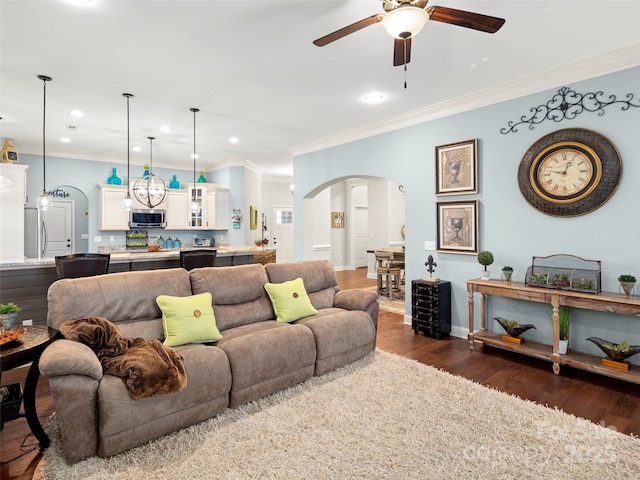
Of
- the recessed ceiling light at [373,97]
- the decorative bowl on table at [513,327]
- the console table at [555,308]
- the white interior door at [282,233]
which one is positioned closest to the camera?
the console table at [555,308]

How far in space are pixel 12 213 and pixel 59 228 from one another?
227 centimetres

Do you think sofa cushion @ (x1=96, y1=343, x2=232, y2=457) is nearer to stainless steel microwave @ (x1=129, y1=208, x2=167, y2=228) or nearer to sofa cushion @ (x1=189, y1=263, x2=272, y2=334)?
sofa cushion @ (x1=189, y1=263, x2=272, y2=334)

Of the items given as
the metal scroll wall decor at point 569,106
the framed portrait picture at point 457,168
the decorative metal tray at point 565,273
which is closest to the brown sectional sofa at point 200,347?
the decorative metal tray at point 565,273

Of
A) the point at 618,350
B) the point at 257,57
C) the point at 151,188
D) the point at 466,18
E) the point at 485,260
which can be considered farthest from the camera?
the point at 151,188

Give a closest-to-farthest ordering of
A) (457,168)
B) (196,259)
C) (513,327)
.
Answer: (513,327), (457,168), (196,259)

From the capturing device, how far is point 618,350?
2990 millimetres

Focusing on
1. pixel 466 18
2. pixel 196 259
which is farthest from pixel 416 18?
pixel 196 259

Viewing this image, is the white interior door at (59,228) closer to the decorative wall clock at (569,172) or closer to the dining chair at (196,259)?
the dining chair at (196,259)

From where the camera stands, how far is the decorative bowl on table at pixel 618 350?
2965 millimetres

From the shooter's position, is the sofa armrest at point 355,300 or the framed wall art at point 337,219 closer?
the sofa armrest at point 355,300

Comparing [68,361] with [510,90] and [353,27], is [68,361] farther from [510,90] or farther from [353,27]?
[510,90]

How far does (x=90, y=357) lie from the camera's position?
204cm

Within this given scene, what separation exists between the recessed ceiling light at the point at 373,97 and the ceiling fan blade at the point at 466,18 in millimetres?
2053

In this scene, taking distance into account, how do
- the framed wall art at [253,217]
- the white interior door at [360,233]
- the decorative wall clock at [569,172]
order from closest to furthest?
1. the decorative wall clock at [569,172]
2. the framed wall art at [253,217]
3. the white interior door at [360,233]
